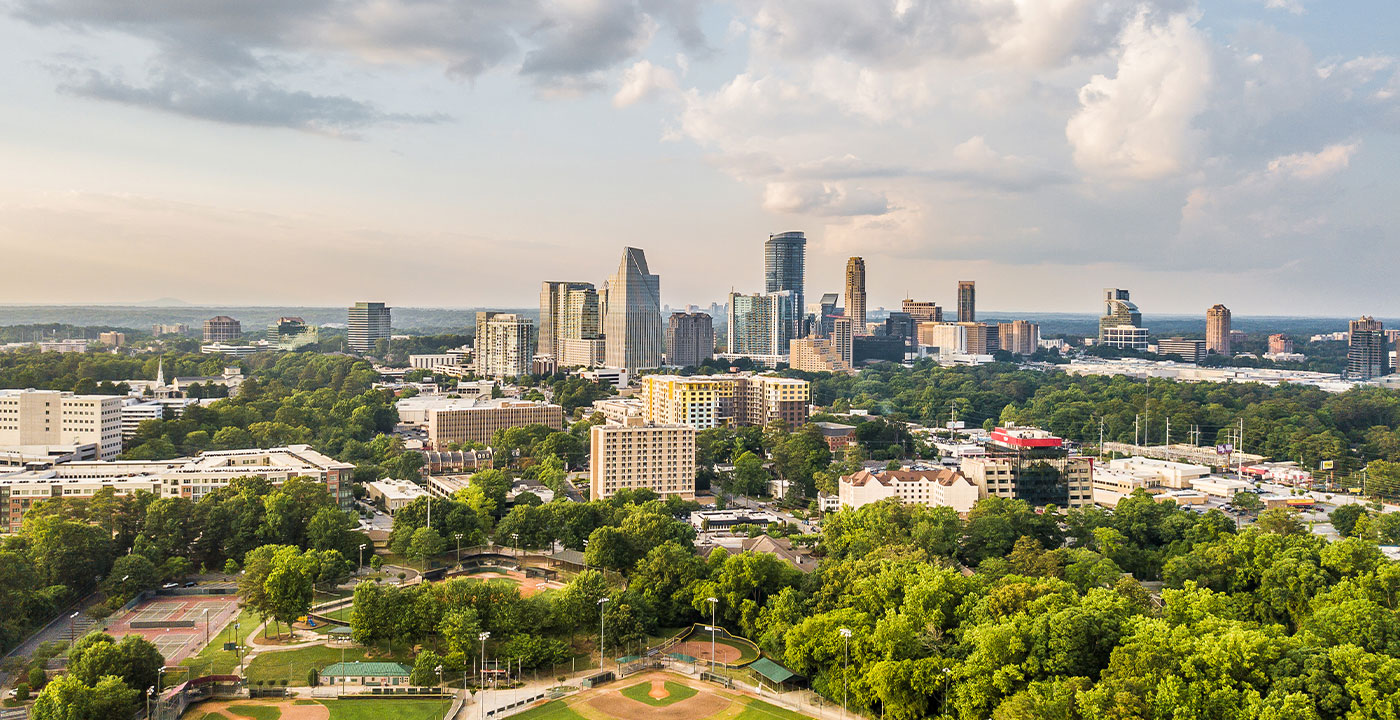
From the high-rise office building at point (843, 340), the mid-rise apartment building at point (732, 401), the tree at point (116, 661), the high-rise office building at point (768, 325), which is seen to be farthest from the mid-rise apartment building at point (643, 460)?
the high-rise office building at point (768, 325)

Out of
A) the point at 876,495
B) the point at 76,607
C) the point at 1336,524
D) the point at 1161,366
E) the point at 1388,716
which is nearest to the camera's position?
the point at 1388,716

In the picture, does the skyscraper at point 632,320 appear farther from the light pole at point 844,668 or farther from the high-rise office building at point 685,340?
the light pole at point 844,668

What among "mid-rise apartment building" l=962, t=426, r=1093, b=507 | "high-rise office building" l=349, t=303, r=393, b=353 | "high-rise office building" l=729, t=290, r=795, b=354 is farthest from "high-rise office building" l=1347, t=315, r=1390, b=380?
"high-rise office building" l=349, t=303, r=393, b=353

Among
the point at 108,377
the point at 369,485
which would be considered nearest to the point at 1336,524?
the point at 369,485

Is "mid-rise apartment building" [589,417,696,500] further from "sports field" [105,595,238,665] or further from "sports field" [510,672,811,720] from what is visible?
"sports field" [510,672,811,720]

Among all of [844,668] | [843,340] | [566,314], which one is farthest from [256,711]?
[843,340]

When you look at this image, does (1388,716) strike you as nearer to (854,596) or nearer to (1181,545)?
(854,596)
